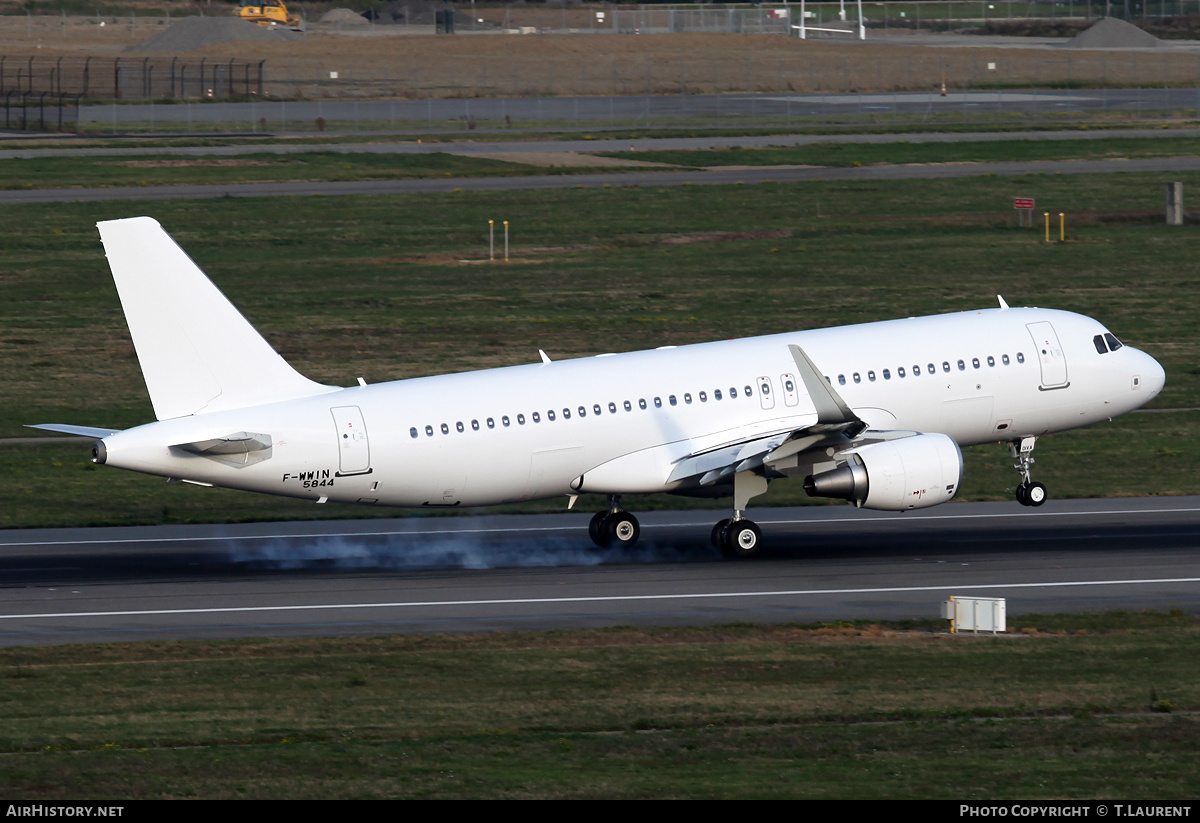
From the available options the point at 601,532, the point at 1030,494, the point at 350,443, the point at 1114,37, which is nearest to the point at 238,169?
the point at 601,532

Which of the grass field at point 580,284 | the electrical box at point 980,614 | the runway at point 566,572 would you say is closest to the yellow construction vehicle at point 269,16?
the grass field at point 580,284

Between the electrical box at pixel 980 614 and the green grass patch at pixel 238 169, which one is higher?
the green grass patch at pixel 238 169

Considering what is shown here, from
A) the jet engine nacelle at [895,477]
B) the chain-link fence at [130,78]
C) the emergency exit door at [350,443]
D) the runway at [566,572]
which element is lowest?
the runway at [566,572]

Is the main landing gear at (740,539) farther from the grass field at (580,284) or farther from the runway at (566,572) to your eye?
the grass field at (580,284)

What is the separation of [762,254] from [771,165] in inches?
1114

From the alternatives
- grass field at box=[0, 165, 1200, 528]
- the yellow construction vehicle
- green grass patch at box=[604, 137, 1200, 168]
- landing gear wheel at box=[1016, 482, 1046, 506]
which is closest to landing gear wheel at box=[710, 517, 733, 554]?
grass field at box=[0, 165, 1200, 528]

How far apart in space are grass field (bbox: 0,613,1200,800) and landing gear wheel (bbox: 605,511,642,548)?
7.67 meters

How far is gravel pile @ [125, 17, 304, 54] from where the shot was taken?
6634 inches

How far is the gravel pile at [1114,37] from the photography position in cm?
18700

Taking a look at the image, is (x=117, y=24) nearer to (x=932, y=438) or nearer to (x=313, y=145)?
(x=313, y=145)

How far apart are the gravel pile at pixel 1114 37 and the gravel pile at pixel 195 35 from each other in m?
91.5

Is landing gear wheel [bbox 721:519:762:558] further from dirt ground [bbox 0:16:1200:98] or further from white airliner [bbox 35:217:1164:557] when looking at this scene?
dirt ground [bbox 0:16:1200:98]

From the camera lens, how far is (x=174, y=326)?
109 ft
